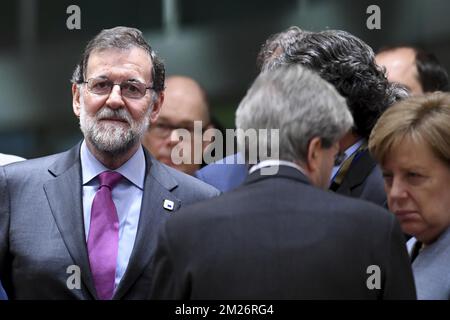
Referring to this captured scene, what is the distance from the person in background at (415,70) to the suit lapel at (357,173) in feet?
4.83

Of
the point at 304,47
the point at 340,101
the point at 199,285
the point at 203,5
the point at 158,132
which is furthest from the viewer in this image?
the point at 203,5

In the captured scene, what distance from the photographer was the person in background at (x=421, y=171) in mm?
2910

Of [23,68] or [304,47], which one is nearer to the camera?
[304,47]

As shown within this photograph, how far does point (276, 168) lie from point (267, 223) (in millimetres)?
163

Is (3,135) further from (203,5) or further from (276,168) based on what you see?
(276,168)

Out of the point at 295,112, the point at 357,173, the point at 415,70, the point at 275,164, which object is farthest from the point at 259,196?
the point at 415,70

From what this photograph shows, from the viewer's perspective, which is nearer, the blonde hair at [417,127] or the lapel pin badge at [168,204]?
the blonde hair at [417,127]

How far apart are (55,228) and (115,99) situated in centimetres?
48

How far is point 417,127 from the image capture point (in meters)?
2.92

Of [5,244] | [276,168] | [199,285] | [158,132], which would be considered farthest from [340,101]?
[158,132]

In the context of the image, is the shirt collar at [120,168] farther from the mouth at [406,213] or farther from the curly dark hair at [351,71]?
the mouth at [406,213]

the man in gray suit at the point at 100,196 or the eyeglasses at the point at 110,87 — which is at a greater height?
the eyeglasses at the point at 110,87

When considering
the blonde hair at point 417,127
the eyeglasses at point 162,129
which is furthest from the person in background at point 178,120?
the blonde hair at point 417,127

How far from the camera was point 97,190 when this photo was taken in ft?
11.0
